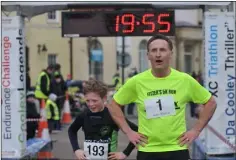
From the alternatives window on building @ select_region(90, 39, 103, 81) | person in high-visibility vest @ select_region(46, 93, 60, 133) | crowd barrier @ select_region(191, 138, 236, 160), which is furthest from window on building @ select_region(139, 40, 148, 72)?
crowd barrier @ select_region(191, 138, 236, 160)

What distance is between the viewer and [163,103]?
14.1 feet

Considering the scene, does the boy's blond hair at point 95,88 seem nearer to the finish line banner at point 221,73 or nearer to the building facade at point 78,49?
the finish line banner at point 221,73

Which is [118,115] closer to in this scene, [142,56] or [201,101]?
[201,101]

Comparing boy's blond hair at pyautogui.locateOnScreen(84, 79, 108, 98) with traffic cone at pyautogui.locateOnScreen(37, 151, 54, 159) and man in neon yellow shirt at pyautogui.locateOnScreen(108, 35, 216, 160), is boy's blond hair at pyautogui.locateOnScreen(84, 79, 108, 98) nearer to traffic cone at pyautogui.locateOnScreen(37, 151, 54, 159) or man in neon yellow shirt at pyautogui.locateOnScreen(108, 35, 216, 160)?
man in neon yellow shirt at pyautogui.locateOnScreen(108, 35, 216, 160)

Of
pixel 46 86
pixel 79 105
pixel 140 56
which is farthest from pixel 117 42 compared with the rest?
pixel 46 86

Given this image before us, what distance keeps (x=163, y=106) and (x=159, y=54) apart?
40cm

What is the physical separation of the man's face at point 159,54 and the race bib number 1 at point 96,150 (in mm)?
1085

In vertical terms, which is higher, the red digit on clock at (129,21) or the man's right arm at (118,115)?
the red digit on clock at (129,21)

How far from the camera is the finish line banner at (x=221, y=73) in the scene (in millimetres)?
8211

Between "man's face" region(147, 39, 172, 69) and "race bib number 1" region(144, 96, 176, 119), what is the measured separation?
0.26 metres

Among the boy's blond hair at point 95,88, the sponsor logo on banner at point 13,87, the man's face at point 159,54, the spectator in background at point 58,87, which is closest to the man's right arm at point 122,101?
the man's face at point 159,54

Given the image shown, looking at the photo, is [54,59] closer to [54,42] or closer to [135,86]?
[54,42]

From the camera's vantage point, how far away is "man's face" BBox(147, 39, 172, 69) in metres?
4.24

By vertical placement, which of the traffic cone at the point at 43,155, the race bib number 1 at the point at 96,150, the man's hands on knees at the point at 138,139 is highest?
the man's hands on knees at the point at 138,139
